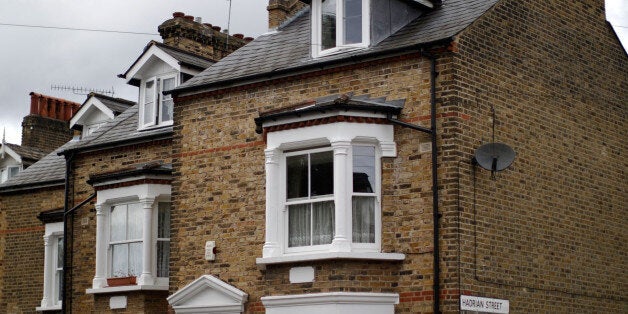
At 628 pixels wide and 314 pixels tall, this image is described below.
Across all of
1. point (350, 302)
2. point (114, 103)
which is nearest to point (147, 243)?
point (350, 302)

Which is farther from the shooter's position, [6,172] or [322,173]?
[6,172]

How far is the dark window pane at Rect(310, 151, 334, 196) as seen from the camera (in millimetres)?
17609

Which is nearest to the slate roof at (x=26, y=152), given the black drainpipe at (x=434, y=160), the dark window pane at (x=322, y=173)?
the dark window pane at (x=322, y=173)

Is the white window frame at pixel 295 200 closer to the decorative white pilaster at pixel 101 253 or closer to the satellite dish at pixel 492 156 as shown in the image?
the satellite dish at pixel 492 156

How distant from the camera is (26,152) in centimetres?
3130

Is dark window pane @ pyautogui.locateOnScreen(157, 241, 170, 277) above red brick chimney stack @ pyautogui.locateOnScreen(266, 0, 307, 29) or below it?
below

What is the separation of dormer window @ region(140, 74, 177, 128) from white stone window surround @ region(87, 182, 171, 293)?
81.5 inches

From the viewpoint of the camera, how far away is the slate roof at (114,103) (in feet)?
88.0

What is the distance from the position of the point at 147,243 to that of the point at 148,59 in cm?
445

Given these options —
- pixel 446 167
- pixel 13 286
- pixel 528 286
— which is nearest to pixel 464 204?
pixel 446 167

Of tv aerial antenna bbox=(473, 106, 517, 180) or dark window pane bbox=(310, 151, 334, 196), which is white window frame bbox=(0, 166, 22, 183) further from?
tv aerial antenna bbox=(473, 106, 517, 180)

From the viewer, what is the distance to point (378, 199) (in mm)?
17406

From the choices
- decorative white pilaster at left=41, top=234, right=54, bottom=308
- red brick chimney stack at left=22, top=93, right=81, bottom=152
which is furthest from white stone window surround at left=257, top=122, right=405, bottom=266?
red brick chimney stack at left=22, top=93, right=81, bottom=152

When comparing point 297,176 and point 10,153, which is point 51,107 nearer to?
point 10,153
